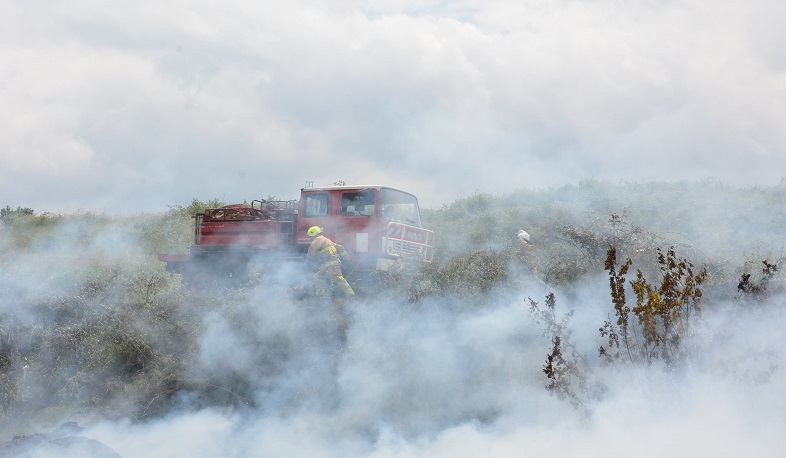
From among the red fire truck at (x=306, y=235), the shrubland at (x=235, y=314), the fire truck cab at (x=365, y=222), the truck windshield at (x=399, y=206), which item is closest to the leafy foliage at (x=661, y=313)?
the shrubland at (x=235, y=314)

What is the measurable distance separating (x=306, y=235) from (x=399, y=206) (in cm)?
173

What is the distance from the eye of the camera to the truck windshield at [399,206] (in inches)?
454

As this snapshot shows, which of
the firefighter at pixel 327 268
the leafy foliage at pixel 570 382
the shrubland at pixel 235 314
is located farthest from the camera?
the firefighter at pixel 327 268

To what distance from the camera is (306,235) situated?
38.6 feet

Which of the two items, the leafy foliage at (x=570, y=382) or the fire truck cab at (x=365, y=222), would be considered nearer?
the leafy foliage at (x=570, y=382)

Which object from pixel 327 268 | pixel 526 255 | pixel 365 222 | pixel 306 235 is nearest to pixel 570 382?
pixel 327 268

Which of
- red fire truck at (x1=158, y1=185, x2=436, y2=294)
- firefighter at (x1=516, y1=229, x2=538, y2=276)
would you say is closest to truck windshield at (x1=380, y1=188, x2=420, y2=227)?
red fire truck at (x1=158, y1=185, x2=436, y2=294)

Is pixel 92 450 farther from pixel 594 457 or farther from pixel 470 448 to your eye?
pixel 594 457

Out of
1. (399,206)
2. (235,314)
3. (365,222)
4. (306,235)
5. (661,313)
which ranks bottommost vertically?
(235,314)

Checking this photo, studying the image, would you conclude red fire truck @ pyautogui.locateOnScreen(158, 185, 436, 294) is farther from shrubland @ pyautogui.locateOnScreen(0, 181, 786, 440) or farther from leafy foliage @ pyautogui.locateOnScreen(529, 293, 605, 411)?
leafy foliage @ pyautogui.locateOnScreen(529, 293, 605, 411)

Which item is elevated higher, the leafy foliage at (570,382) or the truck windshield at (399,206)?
the truck windshield at (399,206)

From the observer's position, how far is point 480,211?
2278cm

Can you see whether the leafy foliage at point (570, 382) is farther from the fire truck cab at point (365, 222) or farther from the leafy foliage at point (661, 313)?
the fire truck cab at point (365, 222)

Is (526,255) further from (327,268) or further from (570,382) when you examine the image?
(570,382)
